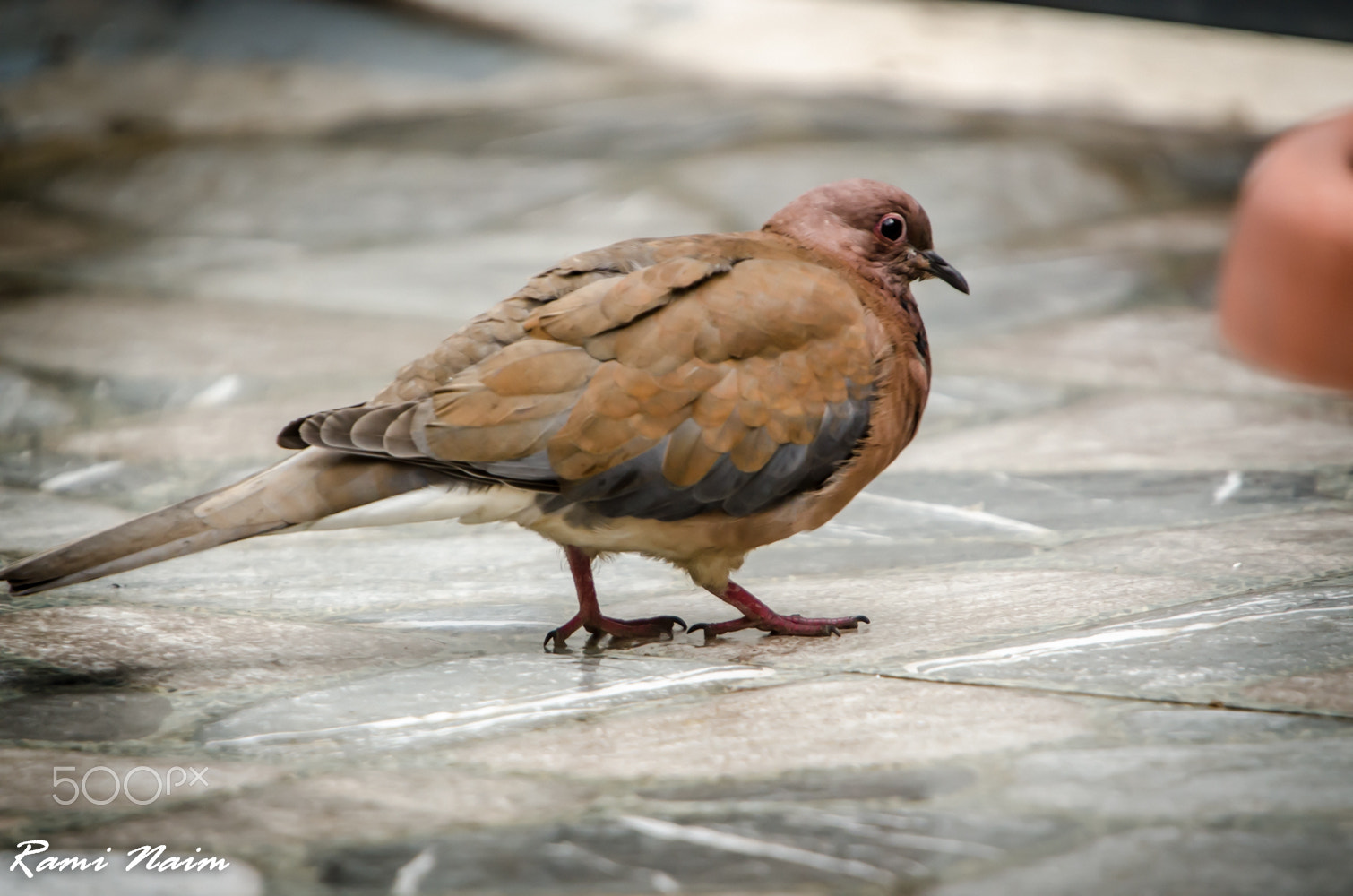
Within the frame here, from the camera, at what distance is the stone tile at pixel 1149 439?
14.3 feet

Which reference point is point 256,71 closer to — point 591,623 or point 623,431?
point 591,623

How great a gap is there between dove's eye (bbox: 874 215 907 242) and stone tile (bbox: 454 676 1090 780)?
106cm

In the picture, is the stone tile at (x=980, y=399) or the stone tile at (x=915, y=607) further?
the stone tile at (x=980, y=399)

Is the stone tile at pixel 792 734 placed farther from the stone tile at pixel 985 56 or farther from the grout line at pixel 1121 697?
the stone tile at pixel 985 56

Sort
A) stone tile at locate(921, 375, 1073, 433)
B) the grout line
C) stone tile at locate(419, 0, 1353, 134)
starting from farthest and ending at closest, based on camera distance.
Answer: stone tile at locate(419, 0, 1353, 134)
stone tile at locate(921, 375, 1073, 433)
the grout line

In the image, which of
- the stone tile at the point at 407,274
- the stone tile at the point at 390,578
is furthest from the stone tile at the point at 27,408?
the stone tile at the point at 407,274

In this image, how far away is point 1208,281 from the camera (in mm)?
6277

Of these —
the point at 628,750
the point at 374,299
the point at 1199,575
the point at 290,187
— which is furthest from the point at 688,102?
the point at 628,750

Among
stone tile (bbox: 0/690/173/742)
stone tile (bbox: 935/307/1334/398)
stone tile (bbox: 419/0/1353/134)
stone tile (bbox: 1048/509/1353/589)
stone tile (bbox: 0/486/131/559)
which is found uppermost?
stone tile (bbox: 419/0/1353/134)

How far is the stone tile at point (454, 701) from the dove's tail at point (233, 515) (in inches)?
13.3

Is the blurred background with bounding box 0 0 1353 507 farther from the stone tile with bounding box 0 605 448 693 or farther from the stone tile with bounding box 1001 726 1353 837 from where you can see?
the stone tile with bounding box 1001 726 1353 837

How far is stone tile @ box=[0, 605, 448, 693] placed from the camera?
301 centimetres

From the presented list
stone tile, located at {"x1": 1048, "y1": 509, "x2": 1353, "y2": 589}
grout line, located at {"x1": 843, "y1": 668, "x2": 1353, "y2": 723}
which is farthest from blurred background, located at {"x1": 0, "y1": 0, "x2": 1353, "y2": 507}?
grout line, located at {"x1": 843, "y1": 668, "x2": 1353, "y2": 723}

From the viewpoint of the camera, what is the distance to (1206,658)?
290 centimetres
